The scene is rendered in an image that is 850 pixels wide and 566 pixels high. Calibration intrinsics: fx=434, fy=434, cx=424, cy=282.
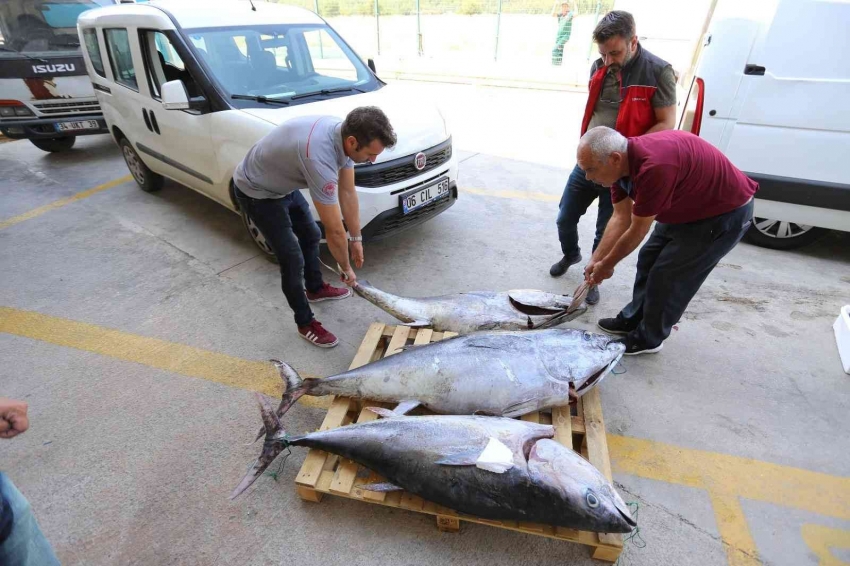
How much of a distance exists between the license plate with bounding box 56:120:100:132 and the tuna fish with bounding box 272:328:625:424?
665 centimetres

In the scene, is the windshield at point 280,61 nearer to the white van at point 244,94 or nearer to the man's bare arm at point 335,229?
the white van at point 244,94

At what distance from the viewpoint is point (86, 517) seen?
223cm

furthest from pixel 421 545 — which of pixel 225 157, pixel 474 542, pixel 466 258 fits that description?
Result: pixel 225 157

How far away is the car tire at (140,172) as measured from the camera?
5.61 m

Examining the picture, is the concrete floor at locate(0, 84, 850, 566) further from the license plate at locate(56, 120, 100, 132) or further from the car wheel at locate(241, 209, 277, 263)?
the license plate at locate(56, 120, 100, 132)

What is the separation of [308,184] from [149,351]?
190cm

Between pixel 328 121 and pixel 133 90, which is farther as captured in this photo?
pixel 133 90

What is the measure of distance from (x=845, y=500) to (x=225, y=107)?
506cm

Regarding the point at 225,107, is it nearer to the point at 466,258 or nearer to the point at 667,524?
the point at 466,258

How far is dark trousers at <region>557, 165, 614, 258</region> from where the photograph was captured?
3.61 meters

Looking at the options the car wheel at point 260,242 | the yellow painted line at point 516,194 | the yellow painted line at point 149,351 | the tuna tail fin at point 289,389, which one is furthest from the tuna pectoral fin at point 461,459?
the yellow painted line at point 516,194

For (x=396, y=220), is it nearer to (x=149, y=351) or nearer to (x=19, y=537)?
(x=149, y=351)

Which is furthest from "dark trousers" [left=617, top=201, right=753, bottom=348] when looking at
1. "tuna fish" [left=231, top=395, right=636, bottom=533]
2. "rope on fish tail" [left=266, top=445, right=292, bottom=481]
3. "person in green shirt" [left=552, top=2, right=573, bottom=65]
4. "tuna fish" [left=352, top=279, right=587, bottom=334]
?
"person in green shirt" [left=552, top=2, right=573, bottom=65]

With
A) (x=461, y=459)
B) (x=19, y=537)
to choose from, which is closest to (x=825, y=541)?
(x=461, y=459)
